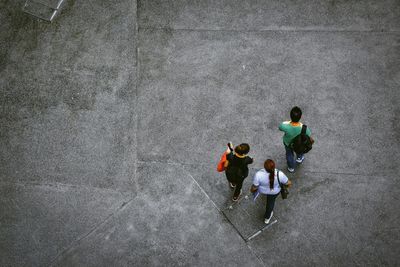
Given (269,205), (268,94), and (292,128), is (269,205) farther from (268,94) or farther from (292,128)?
(268,94)

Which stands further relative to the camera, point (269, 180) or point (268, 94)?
point (268, 94)

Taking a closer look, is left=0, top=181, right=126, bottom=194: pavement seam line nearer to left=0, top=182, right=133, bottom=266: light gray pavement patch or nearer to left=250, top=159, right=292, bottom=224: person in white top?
left=0, top=182, right=133, bottom=266: light gray pavement patch

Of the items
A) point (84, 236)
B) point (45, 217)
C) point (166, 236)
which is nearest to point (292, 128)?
point (166, 236)

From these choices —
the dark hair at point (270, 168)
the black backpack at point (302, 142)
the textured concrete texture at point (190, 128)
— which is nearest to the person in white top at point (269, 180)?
the dark hair at point (270, 168)

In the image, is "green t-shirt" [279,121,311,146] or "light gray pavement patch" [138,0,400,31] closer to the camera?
"green t-shirt" [279,121,311,146]

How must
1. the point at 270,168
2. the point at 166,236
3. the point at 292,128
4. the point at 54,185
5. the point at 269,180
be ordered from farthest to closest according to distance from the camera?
the point at 54,185
the point at 166,236
the point at 292,128
the point at 269,180
the point at 270,168

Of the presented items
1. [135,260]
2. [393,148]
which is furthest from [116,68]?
[393,148]

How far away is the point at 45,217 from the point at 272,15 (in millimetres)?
6349

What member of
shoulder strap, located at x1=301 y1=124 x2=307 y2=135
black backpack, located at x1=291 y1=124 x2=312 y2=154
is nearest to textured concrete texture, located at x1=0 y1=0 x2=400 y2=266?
black backpack, located at x1=291 y1=124 x2=312 y2=154

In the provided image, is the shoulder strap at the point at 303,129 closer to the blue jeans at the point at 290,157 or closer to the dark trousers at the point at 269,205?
the blue jeans at the point at 290,157

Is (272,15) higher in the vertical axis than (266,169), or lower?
higher

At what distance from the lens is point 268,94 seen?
315 inches

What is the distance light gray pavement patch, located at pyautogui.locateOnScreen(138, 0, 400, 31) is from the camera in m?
8.71

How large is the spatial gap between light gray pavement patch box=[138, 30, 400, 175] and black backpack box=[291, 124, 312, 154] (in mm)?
1114
